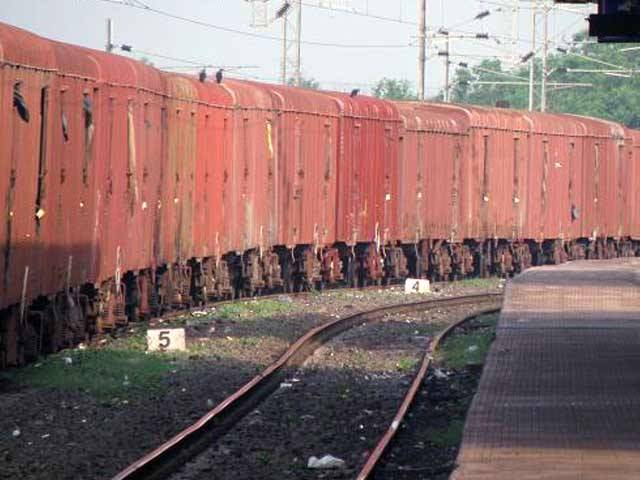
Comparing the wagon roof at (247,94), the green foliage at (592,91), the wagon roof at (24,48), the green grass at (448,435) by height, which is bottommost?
the green grass at (448,435)

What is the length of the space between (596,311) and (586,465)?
40.2 feet

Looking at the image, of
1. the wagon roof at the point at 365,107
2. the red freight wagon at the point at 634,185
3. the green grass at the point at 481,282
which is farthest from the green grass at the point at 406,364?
the red freight wagon at the point at 634,185

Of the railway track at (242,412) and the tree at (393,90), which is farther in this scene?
the tree at (393,90)

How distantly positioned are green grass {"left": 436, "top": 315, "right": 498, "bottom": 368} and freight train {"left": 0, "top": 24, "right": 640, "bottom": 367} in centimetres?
401

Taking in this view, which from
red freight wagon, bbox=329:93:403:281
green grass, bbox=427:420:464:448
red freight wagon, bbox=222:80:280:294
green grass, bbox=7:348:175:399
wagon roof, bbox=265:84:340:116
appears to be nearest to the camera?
green grass, bbox=427:420:464:448

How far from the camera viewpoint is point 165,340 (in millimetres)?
18328

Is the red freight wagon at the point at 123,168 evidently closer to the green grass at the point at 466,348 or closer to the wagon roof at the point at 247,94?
the green grass at the point at 466,348

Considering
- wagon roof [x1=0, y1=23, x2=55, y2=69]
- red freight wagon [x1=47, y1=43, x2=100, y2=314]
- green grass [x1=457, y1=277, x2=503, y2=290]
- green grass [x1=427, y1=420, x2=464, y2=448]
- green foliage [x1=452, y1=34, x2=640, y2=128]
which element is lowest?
green grass [x1=427, y1=420, x2=464, y2=448]

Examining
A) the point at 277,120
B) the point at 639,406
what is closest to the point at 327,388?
the point at 639,406

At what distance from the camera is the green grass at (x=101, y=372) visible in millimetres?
14938

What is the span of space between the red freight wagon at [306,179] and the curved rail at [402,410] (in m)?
7.26

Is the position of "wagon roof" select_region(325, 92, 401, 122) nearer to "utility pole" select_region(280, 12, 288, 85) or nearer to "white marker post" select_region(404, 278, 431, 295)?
"white marker post" select_region(404, 278, 431, 295)

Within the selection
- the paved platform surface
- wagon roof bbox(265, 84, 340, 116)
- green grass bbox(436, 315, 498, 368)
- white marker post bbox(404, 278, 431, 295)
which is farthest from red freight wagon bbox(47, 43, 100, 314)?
white marker post bbox(404, 278, 431, 295)

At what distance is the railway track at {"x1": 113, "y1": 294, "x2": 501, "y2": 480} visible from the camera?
1116 centimetres
